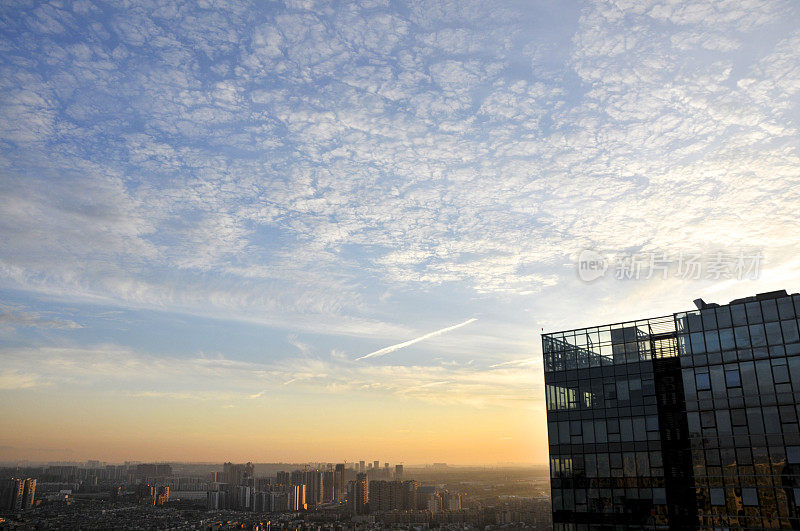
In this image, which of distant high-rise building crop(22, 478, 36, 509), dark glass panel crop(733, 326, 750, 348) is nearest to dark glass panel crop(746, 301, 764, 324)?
dark glass panel crop(733, 326, 750, 348)

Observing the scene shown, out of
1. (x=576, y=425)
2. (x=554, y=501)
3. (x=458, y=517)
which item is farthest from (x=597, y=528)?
(x=458, y=517)

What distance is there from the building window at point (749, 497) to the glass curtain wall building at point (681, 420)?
0.17ft

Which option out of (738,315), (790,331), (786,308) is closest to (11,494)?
(738,315)

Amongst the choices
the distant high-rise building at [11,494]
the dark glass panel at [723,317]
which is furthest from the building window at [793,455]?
the distant high-rise building at [11,494]

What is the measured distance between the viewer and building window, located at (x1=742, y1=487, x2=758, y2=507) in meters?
33.0

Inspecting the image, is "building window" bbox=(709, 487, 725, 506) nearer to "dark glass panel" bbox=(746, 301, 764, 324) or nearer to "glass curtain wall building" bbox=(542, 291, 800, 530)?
"glass curtain wall building" bbox=(542, 291, 800, 530)

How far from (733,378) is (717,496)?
7293 mm

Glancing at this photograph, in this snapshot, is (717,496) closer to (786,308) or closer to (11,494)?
(786,308)

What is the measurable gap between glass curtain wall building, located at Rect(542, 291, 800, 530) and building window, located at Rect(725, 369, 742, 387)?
Answer: 0.06 m

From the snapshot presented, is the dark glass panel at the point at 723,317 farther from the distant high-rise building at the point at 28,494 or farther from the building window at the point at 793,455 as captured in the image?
the distant high-rise building at the point at 28,494

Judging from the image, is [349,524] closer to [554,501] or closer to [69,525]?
[69,525]

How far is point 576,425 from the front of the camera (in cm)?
4169

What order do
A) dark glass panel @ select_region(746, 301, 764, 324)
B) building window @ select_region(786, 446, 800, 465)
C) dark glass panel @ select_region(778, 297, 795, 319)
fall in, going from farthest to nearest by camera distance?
1. dark glass panel @ select_region(746, 301, 764, 324)
2. dark glass panel @ select_region(778, 297, 795, 319)
3. building window @ select_region(786, 446, 800, 465)

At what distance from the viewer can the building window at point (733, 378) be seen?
1393 inches
